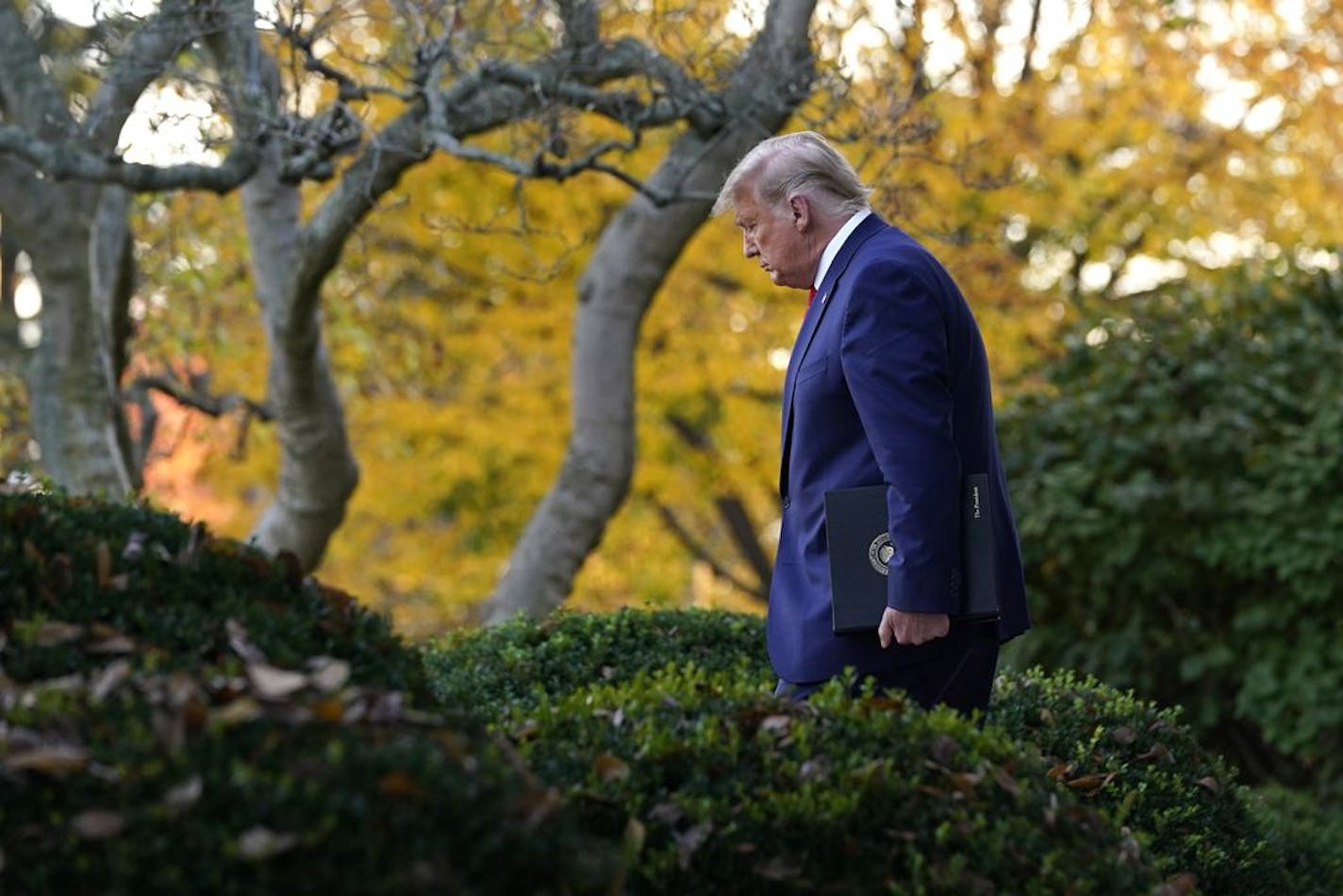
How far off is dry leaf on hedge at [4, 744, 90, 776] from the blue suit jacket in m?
1.81

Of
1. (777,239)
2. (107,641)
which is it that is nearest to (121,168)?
(777,239)

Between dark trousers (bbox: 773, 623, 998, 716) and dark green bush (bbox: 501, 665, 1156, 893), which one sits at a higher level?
dark trousers (bbox: 773, 623, 998, 716)

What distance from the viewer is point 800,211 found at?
4.07 meters

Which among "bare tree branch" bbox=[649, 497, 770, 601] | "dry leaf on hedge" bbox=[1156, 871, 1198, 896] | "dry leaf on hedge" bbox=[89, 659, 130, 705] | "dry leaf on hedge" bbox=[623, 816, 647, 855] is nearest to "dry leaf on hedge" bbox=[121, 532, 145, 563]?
"dry leaf on hedge" bbox=[89, 659, 130, 705]

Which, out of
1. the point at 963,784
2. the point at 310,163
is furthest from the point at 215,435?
the point at 963,784

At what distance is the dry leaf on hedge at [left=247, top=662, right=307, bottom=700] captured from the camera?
9.09 ft

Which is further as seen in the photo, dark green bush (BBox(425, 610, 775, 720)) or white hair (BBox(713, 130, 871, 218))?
dark green bush (BBox(425, 610, 775, 720))

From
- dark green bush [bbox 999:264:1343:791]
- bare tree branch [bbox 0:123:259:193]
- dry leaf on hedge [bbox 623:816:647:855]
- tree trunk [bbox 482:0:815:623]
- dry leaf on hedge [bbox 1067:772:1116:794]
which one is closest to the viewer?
dry leaf on hedge [bbox 623:816:647:855]

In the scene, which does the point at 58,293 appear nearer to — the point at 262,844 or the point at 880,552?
the point at 880,552

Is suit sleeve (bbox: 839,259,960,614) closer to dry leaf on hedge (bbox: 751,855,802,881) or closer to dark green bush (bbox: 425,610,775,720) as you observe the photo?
dry leaf on hedge (bbox: 751,855,802,881)

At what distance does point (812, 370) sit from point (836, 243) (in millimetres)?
322

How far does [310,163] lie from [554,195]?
19.0 ft

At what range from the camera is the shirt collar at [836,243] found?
407 centimetres

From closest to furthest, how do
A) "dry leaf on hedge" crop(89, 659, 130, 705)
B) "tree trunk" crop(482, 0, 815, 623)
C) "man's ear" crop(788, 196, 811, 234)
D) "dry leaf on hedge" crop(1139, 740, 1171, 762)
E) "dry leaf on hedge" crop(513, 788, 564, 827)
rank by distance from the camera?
"dry leaf on hedge" crop(513, 788, 564, 827) < "dry leaf on hedge" crop(89, 659, 130, 705) < "man's ear" crop(788, 196, 811, 234) < "dry leaf on hedge" crop(1139, 740, 1171, 762) < "tree trunk" crop(482, 0, 815, 623)
